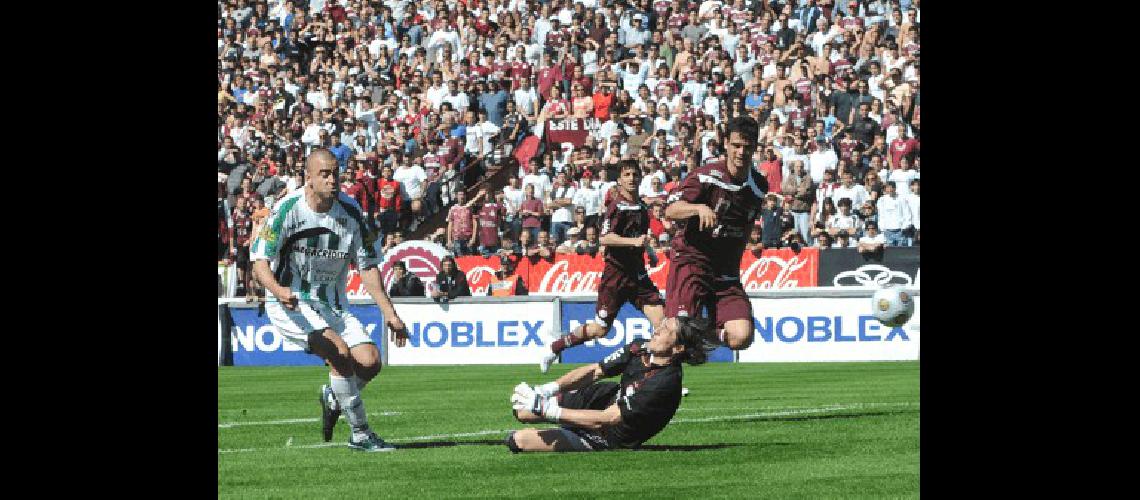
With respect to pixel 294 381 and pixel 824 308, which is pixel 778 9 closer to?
pixel 824 308

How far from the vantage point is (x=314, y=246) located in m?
13.4

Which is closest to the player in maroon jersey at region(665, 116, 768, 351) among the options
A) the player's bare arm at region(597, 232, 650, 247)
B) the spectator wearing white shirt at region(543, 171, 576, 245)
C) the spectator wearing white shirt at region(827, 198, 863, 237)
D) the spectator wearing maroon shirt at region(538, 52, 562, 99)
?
the player's bare arm at region(597, 232, 650, 247)

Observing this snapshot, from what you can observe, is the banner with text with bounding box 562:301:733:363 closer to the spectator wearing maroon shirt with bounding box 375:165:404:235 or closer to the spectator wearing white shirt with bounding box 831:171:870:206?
the spectator wearing white shirt with bounding box 831:171:870:206

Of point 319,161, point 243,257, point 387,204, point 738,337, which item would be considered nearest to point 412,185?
point 387,204

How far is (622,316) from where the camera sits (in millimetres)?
25625

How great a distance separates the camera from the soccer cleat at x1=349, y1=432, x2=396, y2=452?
13211 mm

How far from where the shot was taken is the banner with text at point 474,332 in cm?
2603

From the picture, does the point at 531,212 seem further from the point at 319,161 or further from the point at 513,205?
the point at 319,161

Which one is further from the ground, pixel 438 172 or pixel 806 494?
pixel 438 172

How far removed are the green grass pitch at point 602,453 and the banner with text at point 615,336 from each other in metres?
5.28

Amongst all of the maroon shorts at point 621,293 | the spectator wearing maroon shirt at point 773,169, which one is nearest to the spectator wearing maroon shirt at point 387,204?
the spectator wearing maroon shirt at point 773,169

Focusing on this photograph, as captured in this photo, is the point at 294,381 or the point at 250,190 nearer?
the point at 294,381

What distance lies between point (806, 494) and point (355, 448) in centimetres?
429
